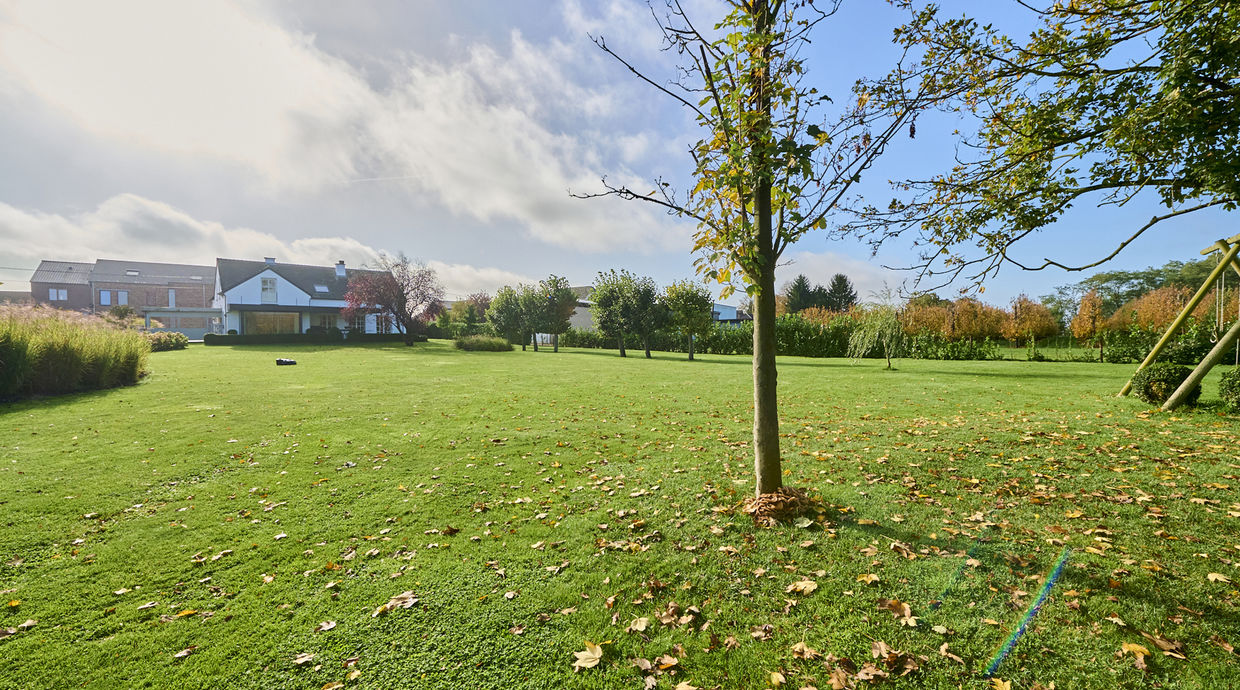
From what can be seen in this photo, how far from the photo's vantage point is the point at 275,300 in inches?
1870

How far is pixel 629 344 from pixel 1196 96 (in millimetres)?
40321

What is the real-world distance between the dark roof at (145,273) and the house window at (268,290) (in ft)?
91.9

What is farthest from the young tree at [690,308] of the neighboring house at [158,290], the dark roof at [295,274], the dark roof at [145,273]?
the dark roof at [145,273]

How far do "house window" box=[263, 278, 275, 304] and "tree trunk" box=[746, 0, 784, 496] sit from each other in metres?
56.2

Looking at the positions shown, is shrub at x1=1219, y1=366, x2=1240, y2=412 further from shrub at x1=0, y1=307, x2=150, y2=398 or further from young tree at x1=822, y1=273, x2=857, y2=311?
young tree at x1=822, y1=273, x2=857, y2=311

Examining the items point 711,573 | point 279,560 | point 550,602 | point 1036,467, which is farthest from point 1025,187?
point 279,560

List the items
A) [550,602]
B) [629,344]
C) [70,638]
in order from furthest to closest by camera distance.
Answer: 1. [629,344]
2. [550,602]
3. [70,638]

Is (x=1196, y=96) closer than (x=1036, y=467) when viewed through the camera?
Yes

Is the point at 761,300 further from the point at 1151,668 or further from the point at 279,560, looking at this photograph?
the point at 279,560

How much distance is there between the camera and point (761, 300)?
4523 millimetres

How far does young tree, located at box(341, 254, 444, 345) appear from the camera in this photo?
42.4m

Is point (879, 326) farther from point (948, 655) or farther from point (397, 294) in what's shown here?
point (397, 294)

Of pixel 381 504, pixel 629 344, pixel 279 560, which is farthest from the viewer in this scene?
pixel 629 344

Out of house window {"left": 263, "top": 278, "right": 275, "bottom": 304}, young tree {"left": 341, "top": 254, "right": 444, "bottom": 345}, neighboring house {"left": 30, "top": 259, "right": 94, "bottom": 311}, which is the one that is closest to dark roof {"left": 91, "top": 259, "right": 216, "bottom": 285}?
neighboring house {"left": 30, "top": 259, "right": 94, "bottom": 311}
